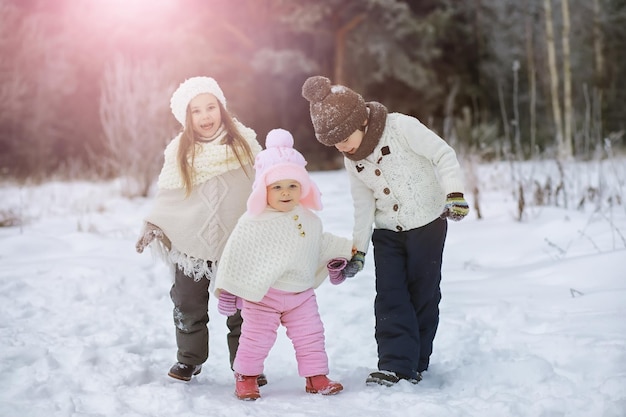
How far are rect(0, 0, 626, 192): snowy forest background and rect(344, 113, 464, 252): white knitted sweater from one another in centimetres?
1123

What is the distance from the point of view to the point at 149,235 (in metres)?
3.23

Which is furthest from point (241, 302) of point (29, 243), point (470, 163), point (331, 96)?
point (470, 163)

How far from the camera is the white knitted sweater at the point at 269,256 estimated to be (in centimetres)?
291

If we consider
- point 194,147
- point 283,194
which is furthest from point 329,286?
point 283,194

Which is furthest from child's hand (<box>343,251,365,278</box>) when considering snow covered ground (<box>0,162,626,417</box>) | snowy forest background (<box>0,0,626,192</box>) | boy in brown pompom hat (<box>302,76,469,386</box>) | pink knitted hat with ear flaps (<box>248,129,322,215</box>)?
snowy forest background (<box>0,0,626,192</box>)

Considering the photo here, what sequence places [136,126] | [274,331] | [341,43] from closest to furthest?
[274,331] < [136,126] < [341,43]

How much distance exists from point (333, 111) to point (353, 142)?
19 centimetres

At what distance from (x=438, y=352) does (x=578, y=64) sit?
71.0ft

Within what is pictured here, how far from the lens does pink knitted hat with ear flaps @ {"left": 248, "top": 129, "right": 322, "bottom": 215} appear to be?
2908 millimetres

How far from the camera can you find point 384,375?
303 cm

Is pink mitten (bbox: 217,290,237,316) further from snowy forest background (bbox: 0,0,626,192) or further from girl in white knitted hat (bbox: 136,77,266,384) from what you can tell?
snowy forest background (bbox: 0,0,626,192)

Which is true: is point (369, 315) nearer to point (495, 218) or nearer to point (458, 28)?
point (495, 218)

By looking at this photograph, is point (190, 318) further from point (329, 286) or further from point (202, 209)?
point (329, 286)

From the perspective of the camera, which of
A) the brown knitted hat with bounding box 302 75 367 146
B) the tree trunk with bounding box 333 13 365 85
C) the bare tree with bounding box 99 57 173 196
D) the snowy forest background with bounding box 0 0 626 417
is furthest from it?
the tree trunk with bounding box 333 13 365 85
